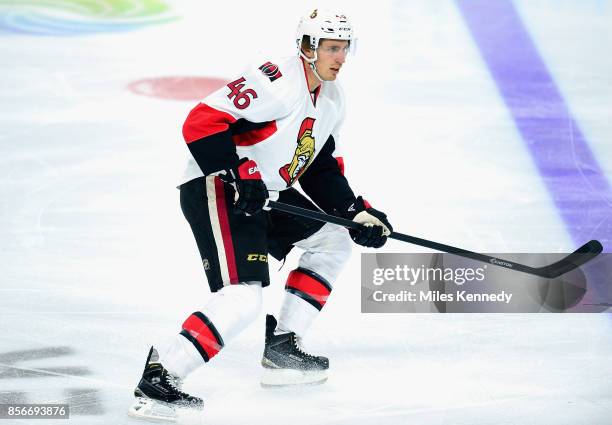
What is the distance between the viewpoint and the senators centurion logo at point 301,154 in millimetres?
3523

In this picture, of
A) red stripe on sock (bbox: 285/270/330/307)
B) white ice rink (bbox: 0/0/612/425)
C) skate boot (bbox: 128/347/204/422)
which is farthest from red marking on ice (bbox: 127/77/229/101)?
skate boot (bbox: 128/347/204/422)

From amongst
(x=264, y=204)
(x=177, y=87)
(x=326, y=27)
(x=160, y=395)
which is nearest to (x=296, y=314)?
(x=264, y=204)

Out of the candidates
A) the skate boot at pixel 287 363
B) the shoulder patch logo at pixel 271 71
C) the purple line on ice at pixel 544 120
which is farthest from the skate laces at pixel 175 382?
the purple line on ice at pixel 544 120

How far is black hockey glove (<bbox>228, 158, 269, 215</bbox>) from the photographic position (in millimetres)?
3307

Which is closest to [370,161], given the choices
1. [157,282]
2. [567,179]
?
[567,179]

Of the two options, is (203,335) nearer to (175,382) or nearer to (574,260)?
(175,382)

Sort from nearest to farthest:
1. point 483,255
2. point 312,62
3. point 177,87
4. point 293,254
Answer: point 312,62
point 483,255
point 293,254
point 177,87

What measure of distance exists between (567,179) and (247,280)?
2.20 meters

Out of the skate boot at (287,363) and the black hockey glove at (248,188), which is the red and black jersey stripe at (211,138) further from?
the skate boot at (287,363)

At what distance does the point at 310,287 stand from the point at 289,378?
0.29 m

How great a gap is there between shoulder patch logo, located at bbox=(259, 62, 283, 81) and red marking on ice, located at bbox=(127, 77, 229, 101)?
2.31 m

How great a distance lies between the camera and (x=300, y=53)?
138 inches

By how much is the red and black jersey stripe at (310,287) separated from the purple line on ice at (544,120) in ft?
4.48

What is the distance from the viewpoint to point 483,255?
3865 millimetres
